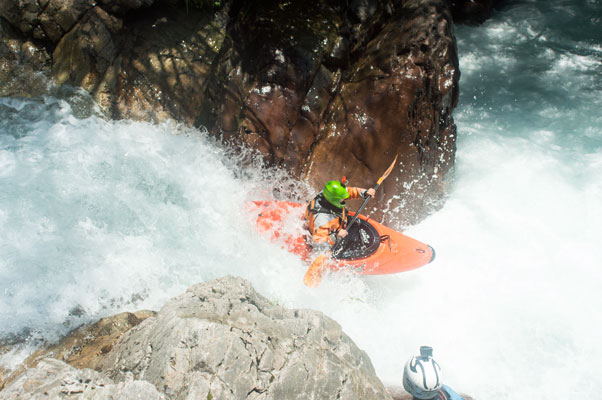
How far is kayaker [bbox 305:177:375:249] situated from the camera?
3912mm

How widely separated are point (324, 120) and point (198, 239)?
2.32 m

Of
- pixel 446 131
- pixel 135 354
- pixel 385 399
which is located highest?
pixel 446 131

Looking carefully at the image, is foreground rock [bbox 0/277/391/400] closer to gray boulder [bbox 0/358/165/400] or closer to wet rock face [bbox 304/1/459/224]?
gray boulder [bbox 0/358/165/400]

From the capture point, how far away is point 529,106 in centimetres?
699

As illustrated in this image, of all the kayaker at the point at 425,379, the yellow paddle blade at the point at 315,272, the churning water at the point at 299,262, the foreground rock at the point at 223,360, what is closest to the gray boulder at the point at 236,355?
the foreground rock at the point at 223,360

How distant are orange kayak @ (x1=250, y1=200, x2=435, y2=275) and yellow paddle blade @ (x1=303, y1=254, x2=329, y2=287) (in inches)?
5.3

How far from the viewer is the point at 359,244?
14.2 ft

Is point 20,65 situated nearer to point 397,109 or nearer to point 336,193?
point 336,193

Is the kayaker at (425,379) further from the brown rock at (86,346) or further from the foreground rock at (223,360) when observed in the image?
the brown rock at (86,346)

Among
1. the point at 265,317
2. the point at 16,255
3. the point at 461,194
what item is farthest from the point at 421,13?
the point at 16,255

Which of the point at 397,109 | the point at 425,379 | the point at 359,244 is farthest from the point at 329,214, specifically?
the point at 425,379

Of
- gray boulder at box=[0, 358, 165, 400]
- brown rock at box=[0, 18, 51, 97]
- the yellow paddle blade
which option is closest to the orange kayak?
the yellow paddle blade

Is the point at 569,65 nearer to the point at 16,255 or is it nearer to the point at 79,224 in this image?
the point at 79,224

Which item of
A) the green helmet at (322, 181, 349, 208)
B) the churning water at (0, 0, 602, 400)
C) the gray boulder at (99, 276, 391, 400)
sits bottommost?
the churning water at (0, 0, 602, 400)
